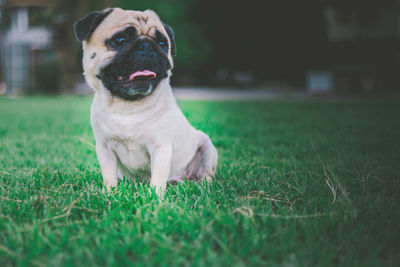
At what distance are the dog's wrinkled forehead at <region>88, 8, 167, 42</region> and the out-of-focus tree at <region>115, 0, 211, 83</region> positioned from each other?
21.2 meters

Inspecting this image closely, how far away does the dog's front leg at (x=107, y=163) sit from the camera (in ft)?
7.19

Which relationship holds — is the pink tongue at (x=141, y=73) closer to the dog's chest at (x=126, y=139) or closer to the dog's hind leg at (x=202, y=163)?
the dog's chest at (x=126, y=139)

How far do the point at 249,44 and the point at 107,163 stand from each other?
2232 centimetres

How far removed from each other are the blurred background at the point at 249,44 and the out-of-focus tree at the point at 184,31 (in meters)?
0.07

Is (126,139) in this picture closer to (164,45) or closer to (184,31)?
(164,45)

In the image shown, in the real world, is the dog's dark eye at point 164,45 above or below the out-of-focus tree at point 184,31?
below

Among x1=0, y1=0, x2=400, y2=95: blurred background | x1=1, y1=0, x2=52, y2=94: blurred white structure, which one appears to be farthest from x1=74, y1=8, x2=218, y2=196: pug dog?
x1=1, y1=0, x2=52, y2=94: blurred white structure

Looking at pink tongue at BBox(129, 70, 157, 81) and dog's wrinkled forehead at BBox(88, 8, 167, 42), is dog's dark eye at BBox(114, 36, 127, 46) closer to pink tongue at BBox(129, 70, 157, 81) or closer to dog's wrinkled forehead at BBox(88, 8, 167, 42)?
dog's wrinkled forehead at BBox(88, 8, 167, 42)

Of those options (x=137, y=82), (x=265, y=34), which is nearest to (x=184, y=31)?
(x=265, y=34)

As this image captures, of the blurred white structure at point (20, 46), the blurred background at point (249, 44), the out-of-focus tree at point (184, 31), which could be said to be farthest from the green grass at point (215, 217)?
the out-of-focus tree at point (184, 31)

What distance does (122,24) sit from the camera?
2037 mm

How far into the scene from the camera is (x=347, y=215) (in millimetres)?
1699

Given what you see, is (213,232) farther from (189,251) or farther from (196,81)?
(196,81)

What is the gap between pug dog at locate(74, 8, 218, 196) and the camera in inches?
79.8
